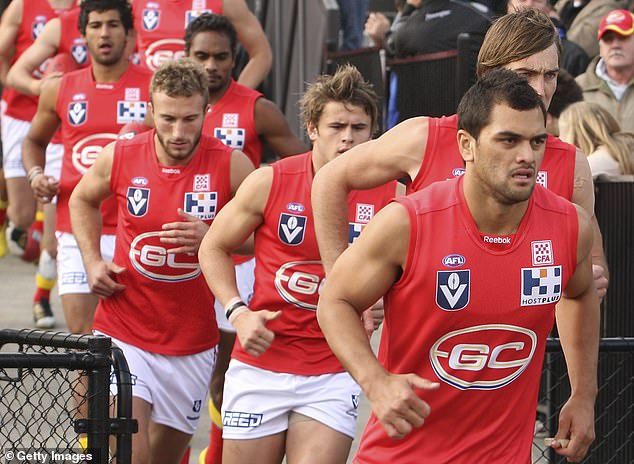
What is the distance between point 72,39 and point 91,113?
190 cm

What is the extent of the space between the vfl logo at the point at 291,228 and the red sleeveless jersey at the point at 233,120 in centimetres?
222

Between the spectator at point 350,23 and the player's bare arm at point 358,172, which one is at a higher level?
the spectator at point 350,23

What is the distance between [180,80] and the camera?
21.7ft

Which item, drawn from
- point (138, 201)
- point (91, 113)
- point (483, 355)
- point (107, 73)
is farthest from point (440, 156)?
point (107, 73)

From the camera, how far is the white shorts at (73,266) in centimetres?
805

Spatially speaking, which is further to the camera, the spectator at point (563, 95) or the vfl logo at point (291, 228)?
the spectator at point (563, 95)

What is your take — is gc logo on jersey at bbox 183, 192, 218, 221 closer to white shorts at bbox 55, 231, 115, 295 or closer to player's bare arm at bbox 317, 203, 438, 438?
white shorts at bbox 55, 231, 115, 295

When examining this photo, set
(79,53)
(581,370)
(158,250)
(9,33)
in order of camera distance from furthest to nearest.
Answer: (9,33) → (79,53) → (158,250) → (581,370)

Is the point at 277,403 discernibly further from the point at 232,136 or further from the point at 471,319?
the point at 232,136

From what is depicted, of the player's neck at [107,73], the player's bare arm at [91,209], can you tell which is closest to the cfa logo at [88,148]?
the player's neck at [107,73]

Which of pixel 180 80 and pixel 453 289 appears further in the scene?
pixel 180 80

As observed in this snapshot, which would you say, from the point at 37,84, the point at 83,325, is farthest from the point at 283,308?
the point at 37,84

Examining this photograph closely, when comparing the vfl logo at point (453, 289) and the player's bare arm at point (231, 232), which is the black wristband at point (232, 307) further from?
the vfl logo at point (453, 289)

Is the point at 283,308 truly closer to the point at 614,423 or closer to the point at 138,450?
the point at 138,450
